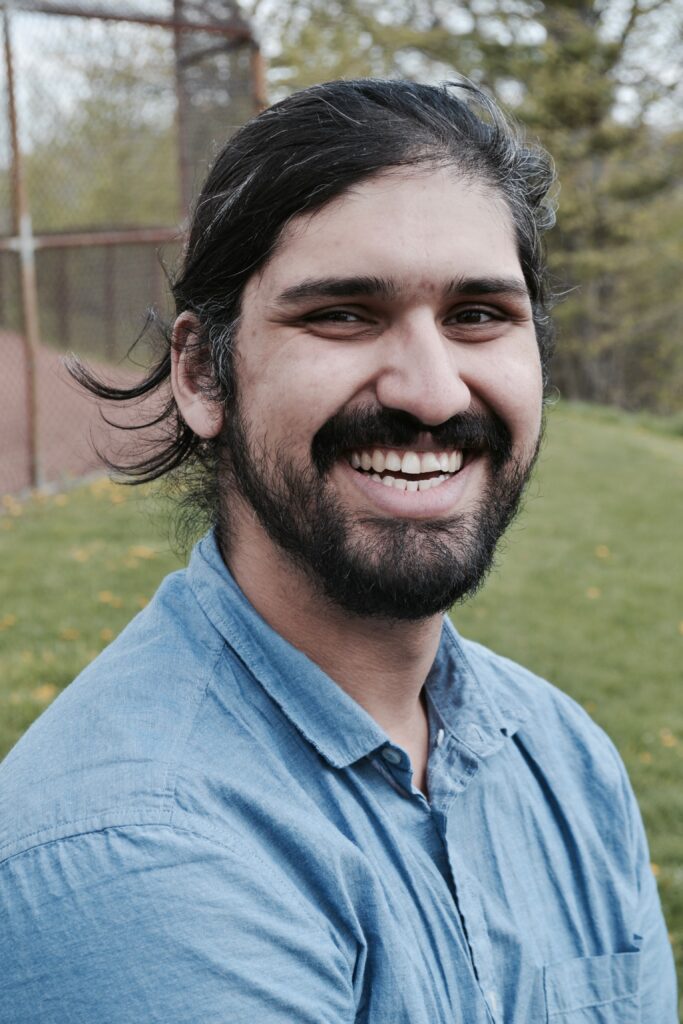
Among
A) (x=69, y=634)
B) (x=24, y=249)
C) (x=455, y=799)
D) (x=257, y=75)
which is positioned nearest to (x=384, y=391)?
(x=455, y=799)

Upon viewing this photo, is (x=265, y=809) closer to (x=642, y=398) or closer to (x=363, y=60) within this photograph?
(x=363, y=60)

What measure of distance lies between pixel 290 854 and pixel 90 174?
35.0 ft

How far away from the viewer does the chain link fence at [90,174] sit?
23.8 ft

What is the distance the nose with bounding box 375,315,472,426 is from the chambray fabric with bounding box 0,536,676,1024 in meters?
0.39

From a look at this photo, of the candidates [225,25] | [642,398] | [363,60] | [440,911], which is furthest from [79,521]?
[642,398]

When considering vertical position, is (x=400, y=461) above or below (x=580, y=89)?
below

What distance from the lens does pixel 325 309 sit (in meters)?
1.71

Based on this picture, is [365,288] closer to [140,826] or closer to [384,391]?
[384,391]

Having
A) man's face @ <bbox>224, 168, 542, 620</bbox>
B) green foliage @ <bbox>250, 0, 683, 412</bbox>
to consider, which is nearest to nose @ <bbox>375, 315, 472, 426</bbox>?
man's face @ <bbox>224, 168, 542, 620</bbox>

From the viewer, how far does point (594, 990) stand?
179 centimetres

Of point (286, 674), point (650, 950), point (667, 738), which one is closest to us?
point (286, 674)

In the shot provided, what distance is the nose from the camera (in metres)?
1.67

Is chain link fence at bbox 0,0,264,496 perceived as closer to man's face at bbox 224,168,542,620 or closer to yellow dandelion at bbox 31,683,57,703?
yellow dandelion at bbox 31,683,57,703

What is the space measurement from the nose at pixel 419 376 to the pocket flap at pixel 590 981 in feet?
2.88
